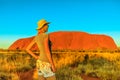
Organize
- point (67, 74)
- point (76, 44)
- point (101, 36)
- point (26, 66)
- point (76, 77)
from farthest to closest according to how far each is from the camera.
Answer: point (101, 36) < point (76, 44) < point (26, 66) < point (67, 74) < point (76, 77)

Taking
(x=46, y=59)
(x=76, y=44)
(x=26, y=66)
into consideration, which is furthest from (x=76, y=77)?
(x=76, y=44)

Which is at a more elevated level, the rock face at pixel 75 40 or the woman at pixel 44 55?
the rock face at pixel 75 40

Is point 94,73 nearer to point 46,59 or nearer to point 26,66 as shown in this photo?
point 26,66

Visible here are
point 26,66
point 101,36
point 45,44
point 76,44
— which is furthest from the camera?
point 101,36

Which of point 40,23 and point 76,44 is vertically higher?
point 76,44

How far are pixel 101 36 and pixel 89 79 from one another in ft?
363

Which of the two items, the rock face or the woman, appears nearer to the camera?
the woman

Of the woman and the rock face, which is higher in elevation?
the rock face

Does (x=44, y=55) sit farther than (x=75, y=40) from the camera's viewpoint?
No

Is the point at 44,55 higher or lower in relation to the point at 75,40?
lower

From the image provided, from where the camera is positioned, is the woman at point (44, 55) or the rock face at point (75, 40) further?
the rock face at point (75, 40)

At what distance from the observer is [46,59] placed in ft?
30.7

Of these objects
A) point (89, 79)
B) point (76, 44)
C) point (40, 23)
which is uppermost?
point (76, 44)

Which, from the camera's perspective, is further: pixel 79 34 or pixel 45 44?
pixel 79 34
